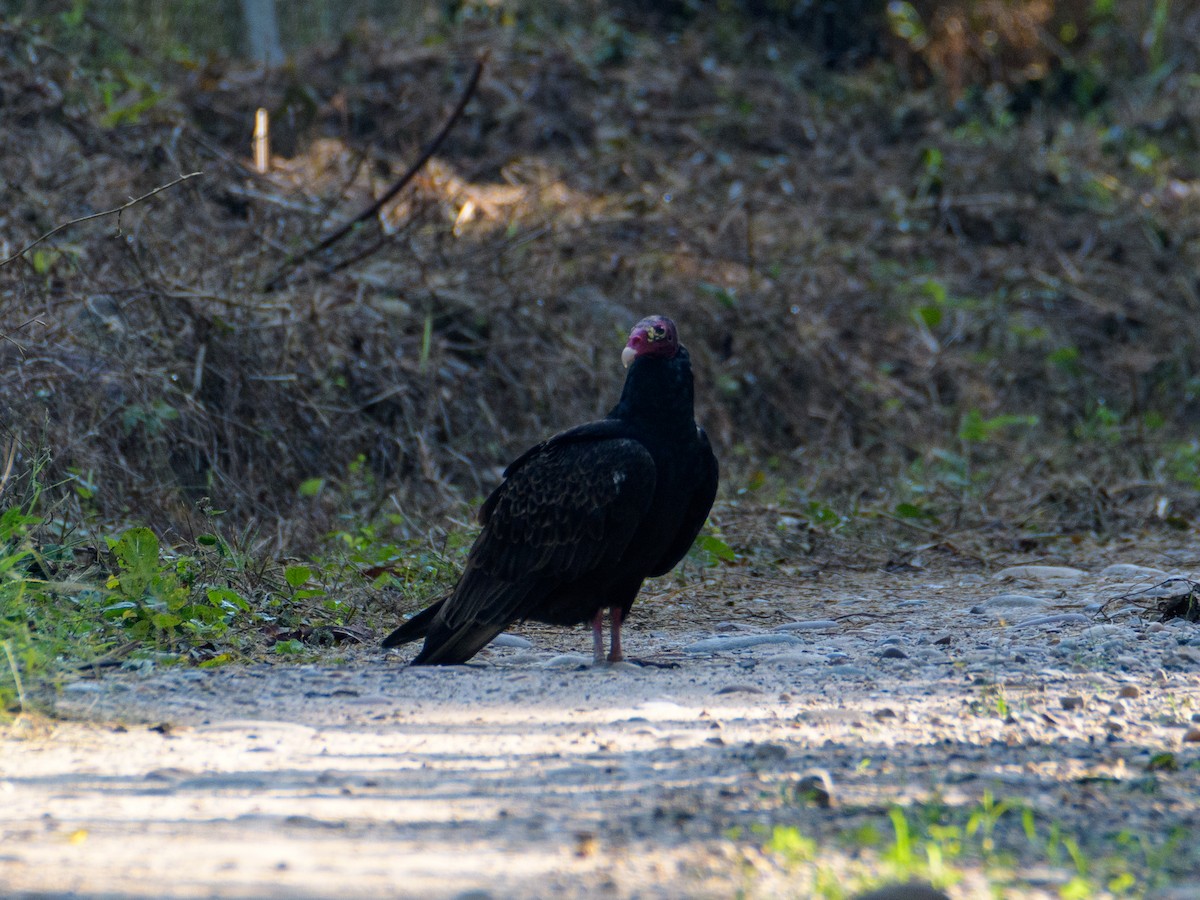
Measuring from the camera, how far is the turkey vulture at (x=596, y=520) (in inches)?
182

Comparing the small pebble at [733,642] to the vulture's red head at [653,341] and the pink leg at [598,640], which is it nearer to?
the pink leg at [598,640]

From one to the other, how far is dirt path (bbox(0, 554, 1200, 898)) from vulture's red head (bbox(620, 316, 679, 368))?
3.69 feet

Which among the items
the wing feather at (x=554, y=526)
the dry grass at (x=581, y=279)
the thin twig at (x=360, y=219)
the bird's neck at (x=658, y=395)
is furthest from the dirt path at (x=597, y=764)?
A: the thin twig at (x=360, y=219)

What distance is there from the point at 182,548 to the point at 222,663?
1474 mm

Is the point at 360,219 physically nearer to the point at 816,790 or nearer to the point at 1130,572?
the point at 1130,572

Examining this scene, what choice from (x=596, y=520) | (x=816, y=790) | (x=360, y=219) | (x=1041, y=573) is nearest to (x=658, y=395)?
(x=596, y=520)

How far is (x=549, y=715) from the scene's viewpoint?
3.79 metres

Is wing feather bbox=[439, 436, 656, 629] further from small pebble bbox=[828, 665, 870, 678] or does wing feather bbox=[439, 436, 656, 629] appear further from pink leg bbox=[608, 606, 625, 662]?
small pebble bbox=[828, 665, 870, 678]

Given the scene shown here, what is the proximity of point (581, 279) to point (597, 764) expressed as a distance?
261 inches

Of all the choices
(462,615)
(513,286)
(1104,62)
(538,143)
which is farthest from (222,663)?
(1104,62)

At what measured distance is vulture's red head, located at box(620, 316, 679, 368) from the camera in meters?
4.91

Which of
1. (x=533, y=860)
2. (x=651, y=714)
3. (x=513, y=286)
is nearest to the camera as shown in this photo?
(x=533, y=860)

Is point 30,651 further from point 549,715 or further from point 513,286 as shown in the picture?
point 513,286

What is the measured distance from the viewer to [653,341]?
194 inches
